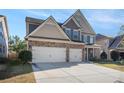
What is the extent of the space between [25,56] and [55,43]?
145 inches

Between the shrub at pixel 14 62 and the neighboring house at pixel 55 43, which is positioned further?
the neighboring house at pixel 55 43

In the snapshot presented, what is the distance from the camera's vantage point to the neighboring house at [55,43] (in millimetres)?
13031

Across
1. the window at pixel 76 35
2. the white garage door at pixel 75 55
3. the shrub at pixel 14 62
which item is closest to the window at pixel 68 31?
the window at pixel 76 35

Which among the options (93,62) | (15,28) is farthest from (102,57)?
(15,28)

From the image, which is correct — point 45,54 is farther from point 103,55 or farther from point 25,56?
point 103,55

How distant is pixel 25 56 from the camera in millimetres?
11328

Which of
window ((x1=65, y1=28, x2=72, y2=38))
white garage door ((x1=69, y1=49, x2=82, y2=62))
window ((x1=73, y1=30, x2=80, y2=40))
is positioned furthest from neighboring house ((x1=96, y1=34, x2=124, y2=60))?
window ((x1=65, y1=28, x2=72, y2=38))

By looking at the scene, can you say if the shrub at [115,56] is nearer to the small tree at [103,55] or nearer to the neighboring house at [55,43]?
the small tree at [103,55]

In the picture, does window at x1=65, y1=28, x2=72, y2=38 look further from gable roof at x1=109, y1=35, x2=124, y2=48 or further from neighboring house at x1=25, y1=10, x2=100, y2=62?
gable roof at x1=109, y1=35, x2=124, y2=48

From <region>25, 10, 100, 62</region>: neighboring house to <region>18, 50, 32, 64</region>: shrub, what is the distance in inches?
22.7

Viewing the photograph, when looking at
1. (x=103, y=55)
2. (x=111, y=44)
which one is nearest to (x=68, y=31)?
(x=103, y=55)

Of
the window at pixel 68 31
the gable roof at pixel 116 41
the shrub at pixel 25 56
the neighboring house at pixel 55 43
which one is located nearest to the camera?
the shrub at pixel 25 56
